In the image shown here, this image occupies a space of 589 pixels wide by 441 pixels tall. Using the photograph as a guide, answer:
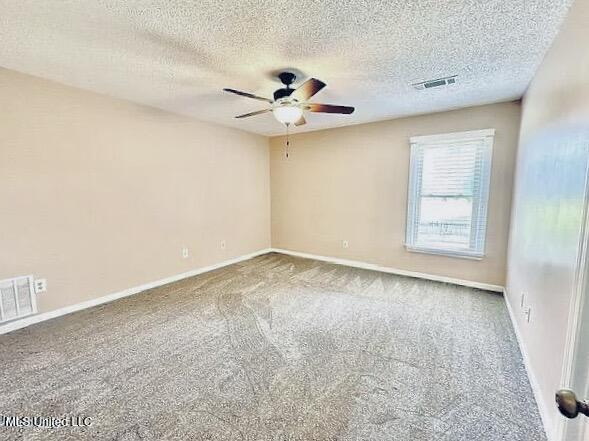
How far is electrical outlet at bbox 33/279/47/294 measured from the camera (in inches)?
105

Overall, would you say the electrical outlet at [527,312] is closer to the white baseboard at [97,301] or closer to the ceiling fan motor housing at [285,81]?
the ceiling fan motor housing at [285,81]

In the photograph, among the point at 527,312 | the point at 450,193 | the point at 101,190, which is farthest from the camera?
the point at 450,193

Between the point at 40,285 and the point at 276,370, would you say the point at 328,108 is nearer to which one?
the point at 276,370

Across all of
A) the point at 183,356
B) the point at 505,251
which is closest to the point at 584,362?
the point at 183,356

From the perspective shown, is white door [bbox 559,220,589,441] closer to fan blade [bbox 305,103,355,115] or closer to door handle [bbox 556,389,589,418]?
door handle [bbox 556,389,589,418]

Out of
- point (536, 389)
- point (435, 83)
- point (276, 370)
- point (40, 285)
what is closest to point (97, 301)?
point (40, 285)

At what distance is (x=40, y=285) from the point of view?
106 inches

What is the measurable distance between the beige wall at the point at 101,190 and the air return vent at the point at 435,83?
2.92 m

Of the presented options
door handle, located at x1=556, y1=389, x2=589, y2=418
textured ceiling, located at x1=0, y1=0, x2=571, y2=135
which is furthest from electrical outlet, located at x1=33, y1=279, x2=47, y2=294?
door handle, located at x1=556, y1=389, x2=589, y2=418

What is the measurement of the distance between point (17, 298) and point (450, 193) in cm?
487

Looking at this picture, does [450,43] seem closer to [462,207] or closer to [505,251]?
[462,207]

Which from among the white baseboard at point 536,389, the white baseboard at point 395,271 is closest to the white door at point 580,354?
the white baseboard at point 536,389

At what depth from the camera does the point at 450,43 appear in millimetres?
1996

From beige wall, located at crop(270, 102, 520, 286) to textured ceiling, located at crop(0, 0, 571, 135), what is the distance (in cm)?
70
